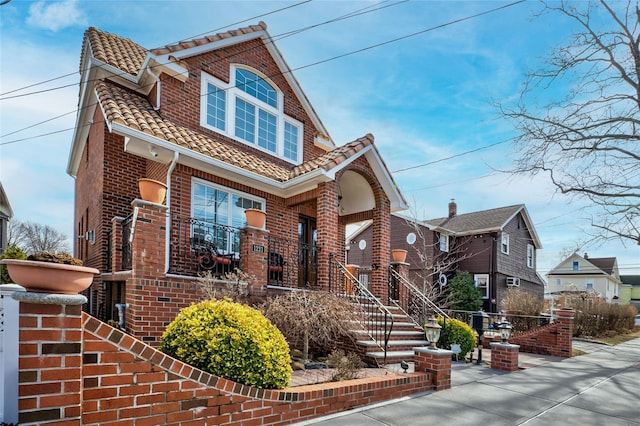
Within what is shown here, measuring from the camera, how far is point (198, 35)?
931 cm

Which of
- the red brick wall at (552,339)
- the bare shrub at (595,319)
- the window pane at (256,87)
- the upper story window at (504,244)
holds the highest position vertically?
the window pane at (256,87)

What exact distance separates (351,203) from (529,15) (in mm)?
8440

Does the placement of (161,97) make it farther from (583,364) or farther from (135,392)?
(583,364)

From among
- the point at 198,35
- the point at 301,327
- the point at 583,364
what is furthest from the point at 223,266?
the point at 583,364

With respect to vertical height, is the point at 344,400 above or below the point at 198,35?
below

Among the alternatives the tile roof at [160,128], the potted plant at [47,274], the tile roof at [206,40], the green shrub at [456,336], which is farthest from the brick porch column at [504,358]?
the tile roof at [206,40]

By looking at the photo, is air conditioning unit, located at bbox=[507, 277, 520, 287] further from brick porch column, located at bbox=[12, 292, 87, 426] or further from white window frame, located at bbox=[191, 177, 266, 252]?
brick porch column, located at bbox=[12, 292, 87, 426]

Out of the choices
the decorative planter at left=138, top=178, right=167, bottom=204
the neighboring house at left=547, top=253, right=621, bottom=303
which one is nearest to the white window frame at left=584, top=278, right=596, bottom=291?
the neighboring house at left=547, top=253, right=621, bottom=303

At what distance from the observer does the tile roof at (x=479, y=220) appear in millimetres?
23741

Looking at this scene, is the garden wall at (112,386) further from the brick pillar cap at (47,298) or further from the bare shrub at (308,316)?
the bare shrub at (308,316)

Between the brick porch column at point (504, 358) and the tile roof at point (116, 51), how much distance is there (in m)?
10.8

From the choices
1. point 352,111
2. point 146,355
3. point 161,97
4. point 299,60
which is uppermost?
point 299,60

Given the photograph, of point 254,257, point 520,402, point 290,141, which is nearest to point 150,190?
point 254,257

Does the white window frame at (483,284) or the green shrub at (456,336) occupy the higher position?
the green shrub at (456,336)
